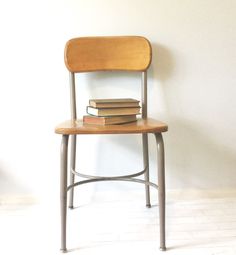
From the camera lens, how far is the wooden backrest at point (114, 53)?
1.24 m

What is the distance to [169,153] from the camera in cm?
139

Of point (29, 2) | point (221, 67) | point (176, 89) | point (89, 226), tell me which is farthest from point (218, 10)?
point (89, 226)

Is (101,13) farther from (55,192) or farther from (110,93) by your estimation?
(55,192)

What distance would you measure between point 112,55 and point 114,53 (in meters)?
0.01

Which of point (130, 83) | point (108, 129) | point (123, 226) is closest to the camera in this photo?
point (108, 129)

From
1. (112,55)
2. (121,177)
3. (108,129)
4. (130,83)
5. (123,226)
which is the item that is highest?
(112,55)

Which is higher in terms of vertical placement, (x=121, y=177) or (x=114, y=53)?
(x=114, y=53)

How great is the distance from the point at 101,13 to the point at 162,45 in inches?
10.8

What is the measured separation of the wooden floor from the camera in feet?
3.35

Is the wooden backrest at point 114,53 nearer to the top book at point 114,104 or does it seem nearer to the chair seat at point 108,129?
the top book at point 114,104

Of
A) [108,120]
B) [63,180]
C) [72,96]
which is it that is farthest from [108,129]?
[72,96]

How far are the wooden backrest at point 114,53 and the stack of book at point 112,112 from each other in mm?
223

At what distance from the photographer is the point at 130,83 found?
1333 millimetres

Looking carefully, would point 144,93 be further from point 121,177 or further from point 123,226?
point 123,226
